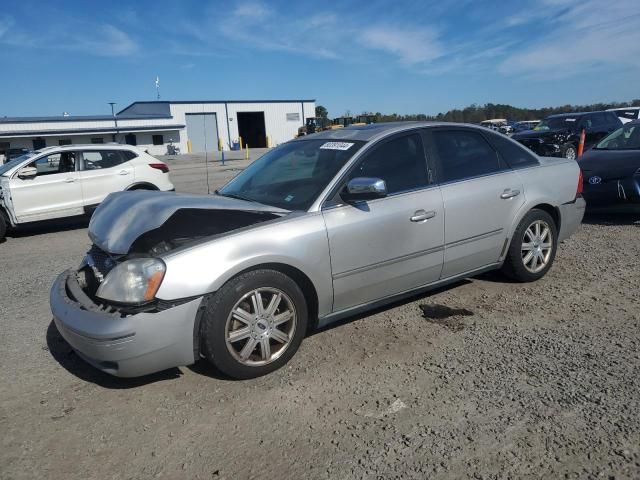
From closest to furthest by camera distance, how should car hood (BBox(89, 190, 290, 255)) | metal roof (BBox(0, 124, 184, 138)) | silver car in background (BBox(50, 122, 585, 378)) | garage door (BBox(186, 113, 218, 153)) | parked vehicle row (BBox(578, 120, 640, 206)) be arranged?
1. silver car in background (BBox(50, 122, 585, 378))
2. car hood (BBox(89, 190, 290, 255))
3. parked vehicle row (BBox(578, 120, 640, 206))
4. metal roof (BBox(0, 124, 184, 138))
5. garage door (BBox(186, 113, 218, 153))

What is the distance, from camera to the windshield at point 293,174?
12.6ft

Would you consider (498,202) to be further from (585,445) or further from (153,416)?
(153,416)

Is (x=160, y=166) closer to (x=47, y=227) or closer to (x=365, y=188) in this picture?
(x=47, y=227)

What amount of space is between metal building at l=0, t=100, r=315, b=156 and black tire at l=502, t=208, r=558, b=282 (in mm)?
41743

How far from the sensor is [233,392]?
3.27 metres

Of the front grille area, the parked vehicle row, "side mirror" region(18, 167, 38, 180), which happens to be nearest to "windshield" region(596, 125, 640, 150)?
the parked vehicle row

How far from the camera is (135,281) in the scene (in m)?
3.03

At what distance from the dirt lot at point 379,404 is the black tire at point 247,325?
4.4 inches

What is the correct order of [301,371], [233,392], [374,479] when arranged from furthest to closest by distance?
1. [301,371]
2. [233,392]
3. [374,479]

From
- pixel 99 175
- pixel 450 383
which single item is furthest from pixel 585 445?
pixel 99 175

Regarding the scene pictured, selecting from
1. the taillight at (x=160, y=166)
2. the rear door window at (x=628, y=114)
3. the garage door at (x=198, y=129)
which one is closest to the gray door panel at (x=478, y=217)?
the taillight at (x=160, y=166)

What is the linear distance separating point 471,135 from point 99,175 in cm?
731

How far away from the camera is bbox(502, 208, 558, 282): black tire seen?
4.77 meters

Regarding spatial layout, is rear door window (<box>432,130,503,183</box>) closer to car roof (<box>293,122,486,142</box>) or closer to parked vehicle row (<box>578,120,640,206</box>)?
car roof (<box>293,122,486,142</box>)
